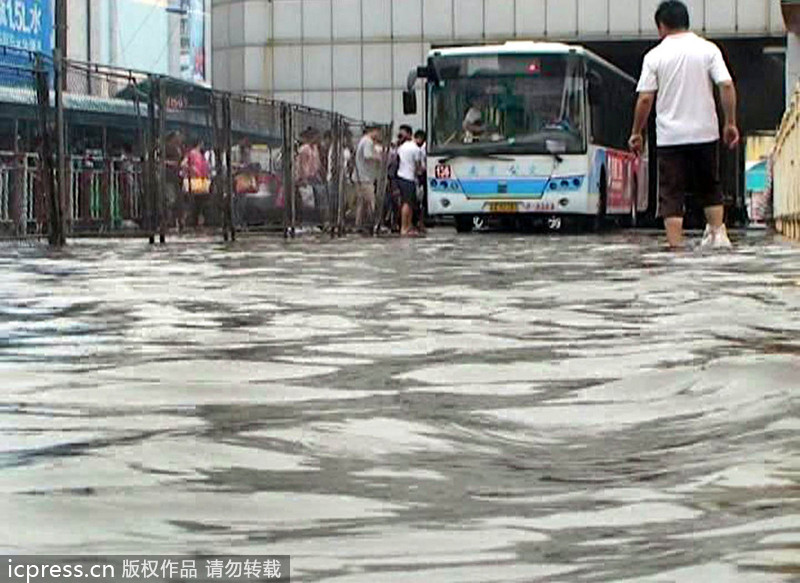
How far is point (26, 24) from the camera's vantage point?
33.2 m

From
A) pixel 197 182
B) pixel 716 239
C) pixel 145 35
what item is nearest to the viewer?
pixel 716 239

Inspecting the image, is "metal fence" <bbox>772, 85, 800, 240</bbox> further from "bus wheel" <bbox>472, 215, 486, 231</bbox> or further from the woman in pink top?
"bus wheel" <bbox>472, 215, 486, 231</bbox>

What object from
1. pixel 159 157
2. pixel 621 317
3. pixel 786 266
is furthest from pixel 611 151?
pixel 621 317

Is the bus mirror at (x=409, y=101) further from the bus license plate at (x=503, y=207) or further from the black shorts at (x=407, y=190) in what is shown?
the bus license plate at (x=503, y=207)

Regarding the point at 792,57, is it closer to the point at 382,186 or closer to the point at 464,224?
the point at 464,224

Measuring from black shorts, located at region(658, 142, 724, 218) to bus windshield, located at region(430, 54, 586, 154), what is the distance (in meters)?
12.5

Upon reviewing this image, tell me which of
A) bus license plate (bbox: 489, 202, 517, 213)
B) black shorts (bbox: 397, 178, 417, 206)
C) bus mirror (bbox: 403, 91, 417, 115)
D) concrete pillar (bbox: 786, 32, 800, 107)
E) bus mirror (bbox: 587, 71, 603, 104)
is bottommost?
bus license plate (bbox: 489, 202, 517, 213)

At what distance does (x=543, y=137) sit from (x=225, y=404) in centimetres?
2229

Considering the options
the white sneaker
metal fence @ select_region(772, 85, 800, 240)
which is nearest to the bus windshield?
metal fence @ select_region(772, 85, 800, 240)

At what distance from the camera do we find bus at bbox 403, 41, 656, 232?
2623 centimetres

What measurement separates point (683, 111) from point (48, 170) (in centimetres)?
606

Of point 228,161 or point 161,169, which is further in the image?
point 228,161

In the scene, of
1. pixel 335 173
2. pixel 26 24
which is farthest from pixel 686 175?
pixel 26 24

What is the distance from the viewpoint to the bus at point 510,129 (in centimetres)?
2623
